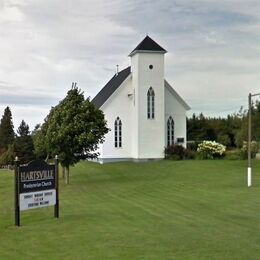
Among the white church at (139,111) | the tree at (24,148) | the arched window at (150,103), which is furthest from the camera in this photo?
the tree at (24,148)

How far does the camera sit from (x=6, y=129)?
99.0 metres

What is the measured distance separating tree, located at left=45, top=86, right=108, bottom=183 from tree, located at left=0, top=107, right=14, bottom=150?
6215cm

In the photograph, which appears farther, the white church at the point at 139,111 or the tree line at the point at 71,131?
the white church at the point at 139,111

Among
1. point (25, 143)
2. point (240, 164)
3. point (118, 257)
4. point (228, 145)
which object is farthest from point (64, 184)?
point (25, 143)

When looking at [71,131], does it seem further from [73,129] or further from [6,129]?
[6,129]

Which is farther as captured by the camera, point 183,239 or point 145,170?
Result: point 145,170

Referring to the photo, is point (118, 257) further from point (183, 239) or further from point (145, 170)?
point (145, 170)

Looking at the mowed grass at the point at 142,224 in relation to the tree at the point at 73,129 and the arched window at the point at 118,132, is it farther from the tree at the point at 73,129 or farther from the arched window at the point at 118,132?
the arched window at the point at 118,132

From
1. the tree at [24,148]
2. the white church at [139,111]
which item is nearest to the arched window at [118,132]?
the white church at [139,111]

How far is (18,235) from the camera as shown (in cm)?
1338

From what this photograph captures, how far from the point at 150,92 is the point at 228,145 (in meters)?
23.6

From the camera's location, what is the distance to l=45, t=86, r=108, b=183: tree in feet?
105

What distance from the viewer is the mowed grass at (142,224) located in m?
11.0

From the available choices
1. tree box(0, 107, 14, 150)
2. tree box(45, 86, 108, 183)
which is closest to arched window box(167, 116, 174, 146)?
tree box(45, 86, 108, 183)
